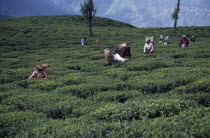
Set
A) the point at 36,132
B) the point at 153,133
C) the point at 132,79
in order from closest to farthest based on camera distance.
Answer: the point at 153,133 < the point at 36,132 < the point at 132,79

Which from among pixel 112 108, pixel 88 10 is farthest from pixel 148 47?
A: pixel 88 10

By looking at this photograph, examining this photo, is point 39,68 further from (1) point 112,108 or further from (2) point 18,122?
(1) point 112,108

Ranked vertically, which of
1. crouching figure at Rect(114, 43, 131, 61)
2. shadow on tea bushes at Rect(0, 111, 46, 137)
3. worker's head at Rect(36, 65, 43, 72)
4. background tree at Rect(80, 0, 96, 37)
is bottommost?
shadow on tea bushes at Rect(0, 111, 46, 137)

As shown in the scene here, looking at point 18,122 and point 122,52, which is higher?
point 122,52

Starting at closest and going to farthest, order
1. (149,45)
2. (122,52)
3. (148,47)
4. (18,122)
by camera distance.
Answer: (18,122), (122,52), (149,45), (148,47)

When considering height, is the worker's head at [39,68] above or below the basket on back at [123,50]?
below

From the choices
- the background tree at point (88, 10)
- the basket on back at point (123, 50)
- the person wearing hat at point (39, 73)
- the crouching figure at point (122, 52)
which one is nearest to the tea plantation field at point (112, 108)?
the person wearing hat at point (39, 73)

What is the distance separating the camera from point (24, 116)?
9203 mm

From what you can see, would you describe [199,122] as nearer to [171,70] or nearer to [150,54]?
[171,70]

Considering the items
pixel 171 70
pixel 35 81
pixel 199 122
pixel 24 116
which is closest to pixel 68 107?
pixel 24 116

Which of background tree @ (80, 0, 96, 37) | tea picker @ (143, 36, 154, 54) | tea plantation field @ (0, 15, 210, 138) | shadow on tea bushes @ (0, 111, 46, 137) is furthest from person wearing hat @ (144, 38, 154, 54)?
background tree @ (80, 0, 96, 37)

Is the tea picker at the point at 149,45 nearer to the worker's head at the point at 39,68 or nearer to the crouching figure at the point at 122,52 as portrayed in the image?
the crouching figure at the point at 122,52

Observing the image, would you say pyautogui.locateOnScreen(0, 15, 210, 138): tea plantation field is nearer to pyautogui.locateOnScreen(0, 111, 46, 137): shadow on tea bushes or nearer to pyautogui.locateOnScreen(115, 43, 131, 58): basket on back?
pyautogui.locateOnScreen(0, 111, 46, 137): shadow on tea bushes

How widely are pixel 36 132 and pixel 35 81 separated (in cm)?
863
